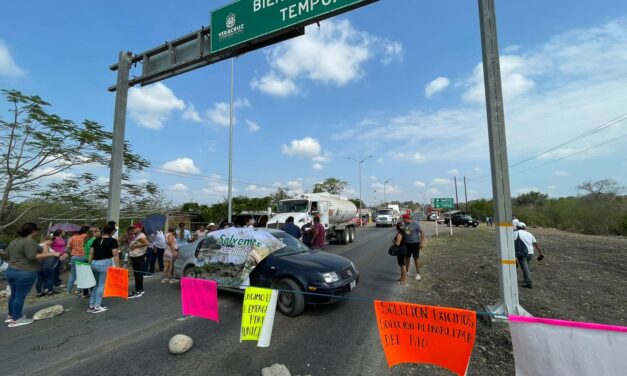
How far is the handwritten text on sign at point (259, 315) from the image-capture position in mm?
3637

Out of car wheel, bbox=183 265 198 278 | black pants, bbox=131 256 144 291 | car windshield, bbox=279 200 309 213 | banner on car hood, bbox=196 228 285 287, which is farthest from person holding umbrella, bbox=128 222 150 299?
car windshield, bbox=279 200 309 213

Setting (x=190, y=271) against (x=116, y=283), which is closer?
(x=116, y=283)

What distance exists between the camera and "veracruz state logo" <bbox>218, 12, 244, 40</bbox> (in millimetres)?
8109

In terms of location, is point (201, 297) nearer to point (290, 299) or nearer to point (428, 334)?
point (290, 299)

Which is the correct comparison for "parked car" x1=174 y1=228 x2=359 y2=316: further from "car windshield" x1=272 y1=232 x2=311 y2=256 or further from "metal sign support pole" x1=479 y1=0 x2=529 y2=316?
"metal sign support pole" x1=479 y1=0 x2=529 y2=316

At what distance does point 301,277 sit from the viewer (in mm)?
5480

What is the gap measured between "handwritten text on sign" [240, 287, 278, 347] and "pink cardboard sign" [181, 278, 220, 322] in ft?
1.73

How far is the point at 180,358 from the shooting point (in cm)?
405

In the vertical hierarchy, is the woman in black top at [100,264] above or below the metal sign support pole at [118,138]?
below

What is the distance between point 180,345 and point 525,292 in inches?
282

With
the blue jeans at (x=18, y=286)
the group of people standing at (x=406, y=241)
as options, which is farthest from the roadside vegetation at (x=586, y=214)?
the blue jeans at (x=18, y=286)

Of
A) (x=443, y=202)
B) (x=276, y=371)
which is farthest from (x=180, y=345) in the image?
(x=443, y=202)

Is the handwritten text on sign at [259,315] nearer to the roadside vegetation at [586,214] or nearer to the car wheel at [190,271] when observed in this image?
the car wheel at [190,271]

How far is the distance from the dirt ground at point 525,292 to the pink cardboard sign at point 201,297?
2623mm
